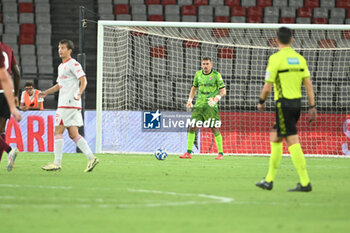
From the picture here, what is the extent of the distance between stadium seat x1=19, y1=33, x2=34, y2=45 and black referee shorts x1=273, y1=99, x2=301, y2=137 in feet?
50.2

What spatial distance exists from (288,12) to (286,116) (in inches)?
605

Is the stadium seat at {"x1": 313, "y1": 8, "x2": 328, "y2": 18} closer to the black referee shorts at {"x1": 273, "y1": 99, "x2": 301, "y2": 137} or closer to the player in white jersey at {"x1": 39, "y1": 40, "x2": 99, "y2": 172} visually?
the player in white jersey at {"x1": 39, "y1": 40, "x2": 99, "y2": 172}

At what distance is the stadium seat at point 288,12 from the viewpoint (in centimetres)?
2245

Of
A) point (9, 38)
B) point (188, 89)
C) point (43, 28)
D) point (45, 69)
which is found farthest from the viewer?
point (43, 28)

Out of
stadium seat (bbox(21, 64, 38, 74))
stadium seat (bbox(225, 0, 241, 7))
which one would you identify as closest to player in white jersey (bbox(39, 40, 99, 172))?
stadium seat (bbox(21, 64, 38, 74))

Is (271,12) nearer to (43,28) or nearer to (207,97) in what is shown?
(43,28)

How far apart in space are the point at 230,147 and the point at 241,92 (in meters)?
1.59

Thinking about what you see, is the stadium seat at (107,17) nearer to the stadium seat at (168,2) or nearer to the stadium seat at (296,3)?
the stadium seat at (168,2)

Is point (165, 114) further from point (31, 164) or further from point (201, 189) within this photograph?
point (201, 189)

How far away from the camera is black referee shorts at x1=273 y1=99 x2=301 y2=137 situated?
7672 millimetres

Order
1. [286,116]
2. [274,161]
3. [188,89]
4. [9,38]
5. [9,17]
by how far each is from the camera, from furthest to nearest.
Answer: [9,17]
[9,38]
[188,89]
[274,161]
[286,116]

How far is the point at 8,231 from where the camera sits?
4.65 metres

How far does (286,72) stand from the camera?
25.3 ft

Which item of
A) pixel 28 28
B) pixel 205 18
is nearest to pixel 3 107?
pixel 28 28
